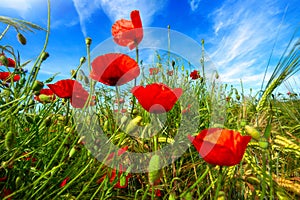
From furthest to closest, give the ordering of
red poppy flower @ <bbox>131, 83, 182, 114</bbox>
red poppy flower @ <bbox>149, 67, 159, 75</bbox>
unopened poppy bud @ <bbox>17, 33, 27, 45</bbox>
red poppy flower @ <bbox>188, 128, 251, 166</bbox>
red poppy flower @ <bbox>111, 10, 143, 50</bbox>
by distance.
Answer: red poppy flower @ <bbox>149, 67, 159, 75</bbox>, unopened poppy bud @ <bbox>17, 33, 27, 45</bbox>, red poppy flower @ <bbox>111, 10, 143, 50</bbox>, red poppy flower @ <bbox>131, 83, 182, 114</bbox>, red poppy flower @ <bbox>188, 128, 251, 166</bbox>

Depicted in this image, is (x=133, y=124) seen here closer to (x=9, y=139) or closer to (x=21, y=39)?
(x=9, y=139)

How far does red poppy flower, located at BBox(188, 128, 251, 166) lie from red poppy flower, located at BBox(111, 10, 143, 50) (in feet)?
1.35

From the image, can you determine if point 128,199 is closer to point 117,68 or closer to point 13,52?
point 117,68

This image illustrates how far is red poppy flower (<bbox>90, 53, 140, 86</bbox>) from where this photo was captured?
706 mm

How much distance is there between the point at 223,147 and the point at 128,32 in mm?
479

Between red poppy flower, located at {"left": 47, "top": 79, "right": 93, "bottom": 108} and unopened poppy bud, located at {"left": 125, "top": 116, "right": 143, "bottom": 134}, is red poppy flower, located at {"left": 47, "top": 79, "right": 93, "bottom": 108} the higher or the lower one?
the higher one

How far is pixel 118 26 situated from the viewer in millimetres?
827

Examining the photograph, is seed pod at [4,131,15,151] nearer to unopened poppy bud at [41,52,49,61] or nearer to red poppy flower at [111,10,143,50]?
unopened poppy bud at [41,52,49,61]

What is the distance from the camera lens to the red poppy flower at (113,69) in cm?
71

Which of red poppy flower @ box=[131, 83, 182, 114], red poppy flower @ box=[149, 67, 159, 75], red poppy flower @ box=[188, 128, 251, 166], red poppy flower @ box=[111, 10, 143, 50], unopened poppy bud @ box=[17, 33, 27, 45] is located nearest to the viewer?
red poppy flower @ box=[188, 128, 251, 166]

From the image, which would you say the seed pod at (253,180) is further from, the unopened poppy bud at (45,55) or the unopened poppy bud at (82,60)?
the unopened poppy bud at (45,55)

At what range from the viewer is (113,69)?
724 mm

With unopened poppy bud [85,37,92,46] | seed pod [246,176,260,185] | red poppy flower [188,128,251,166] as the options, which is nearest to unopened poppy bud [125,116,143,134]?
red poppy flower [188,128,251,166]

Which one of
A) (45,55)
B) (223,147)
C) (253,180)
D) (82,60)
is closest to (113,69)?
(82,60)
